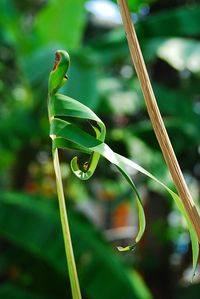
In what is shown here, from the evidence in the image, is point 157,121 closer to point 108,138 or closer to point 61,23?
point 108,138

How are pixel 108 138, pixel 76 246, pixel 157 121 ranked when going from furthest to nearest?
pixel 108 138, pixel 76 246, pixel 157 121

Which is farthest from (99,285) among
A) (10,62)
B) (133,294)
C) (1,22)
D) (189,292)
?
(10,62)

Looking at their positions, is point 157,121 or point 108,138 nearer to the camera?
point 157,121

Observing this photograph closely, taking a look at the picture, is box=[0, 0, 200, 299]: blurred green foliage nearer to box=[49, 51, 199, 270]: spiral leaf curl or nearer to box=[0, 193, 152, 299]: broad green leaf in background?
box=[0, 193, 152, 299]: broad green leaf in background

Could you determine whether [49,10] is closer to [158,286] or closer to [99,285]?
[99,285]

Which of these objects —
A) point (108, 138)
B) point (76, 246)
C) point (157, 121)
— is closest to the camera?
point (157, 121)

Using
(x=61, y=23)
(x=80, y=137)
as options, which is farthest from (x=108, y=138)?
(x=80, y=137)

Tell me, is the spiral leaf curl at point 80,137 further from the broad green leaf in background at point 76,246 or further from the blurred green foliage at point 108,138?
the broad green leaf in background at point 76,246
